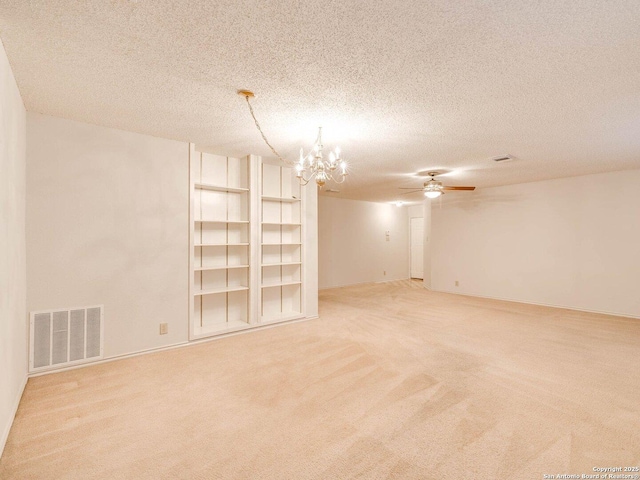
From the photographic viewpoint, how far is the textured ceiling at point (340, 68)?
1.63 metres

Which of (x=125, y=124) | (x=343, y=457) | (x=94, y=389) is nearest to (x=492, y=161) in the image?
(x=343, y=457)

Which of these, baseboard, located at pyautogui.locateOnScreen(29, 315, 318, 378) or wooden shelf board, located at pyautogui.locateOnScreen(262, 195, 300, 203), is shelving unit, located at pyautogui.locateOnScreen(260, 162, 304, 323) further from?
baseboard, located at pyautogui.locateOnScreen(29, 315, 318, 378)

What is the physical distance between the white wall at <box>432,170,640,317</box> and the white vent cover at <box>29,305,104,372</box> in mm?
7389

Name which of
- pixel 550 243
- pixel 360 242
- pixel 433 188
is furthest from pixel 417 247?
pixel 433 188

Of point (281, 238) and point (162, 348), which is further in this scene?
point (281, 238)

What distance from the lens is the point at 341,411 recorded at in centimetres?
233

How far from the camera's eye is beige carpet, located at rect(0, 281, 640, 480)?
1.79m

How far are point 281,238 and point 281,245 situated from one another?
0.12 m

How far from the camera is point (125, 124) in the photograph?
10.6 ft

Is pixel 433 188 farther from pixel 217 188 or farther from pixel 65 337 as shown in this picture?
pixel 65 337

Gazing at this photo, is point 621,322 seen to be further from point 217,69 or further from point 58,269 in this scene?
point 58,269

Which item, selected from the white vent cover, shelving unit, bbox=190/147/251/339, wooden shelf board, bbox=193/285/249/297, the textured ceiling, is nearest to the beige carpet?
the white vent cover

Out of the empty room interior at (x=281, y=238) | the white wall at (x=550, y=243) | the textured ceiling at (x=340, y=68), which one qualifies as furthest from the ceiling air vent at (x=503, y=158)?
the white wall at (x=550, y=243)

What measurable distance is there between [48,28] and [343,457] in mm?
3172
